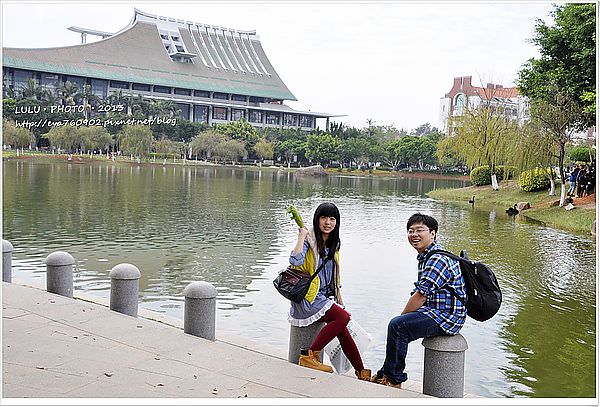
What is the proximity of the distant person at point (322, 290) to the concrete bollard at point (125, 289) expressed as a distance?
1753 millimetres

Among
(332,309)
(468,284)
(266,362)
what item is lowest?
(266,362)

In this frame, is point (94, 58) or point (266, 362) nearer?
point (266, 362)

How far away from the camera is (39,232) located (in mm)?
11641

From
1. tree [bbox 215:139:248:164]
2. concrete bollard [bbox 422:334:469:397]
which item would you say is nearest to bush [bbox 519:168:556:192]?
concrete bollard [bbox 422:334:469:397]

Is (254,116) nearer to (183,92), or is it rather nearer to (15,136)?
(183,92)

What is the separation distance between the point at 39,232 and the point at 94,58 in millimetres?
65084

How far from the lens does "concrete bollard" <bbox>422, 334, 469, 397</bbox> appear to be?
3791 mm

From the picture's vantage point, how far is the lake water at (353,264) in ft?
18.7

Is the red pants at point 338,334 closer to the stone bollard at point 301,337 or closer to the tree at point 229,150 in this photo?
the stone bollard at point 301,337

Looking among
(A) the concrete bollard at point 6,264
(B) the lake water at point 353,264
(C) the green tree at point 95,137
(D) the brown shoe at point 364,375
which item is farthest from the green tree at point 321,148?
(D) the brown shoe at point 364,375

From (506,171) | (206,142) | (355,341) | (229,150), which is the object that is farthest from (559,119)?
(206,142)

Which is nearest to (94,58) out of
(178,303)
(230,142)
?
(230,142)

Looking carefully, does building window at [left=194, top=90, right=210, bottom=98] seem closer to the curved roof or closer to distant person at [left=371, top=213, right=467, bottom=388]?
the curved roof

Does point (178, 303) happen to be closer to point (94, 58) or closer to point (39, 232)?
point (39, 232)
